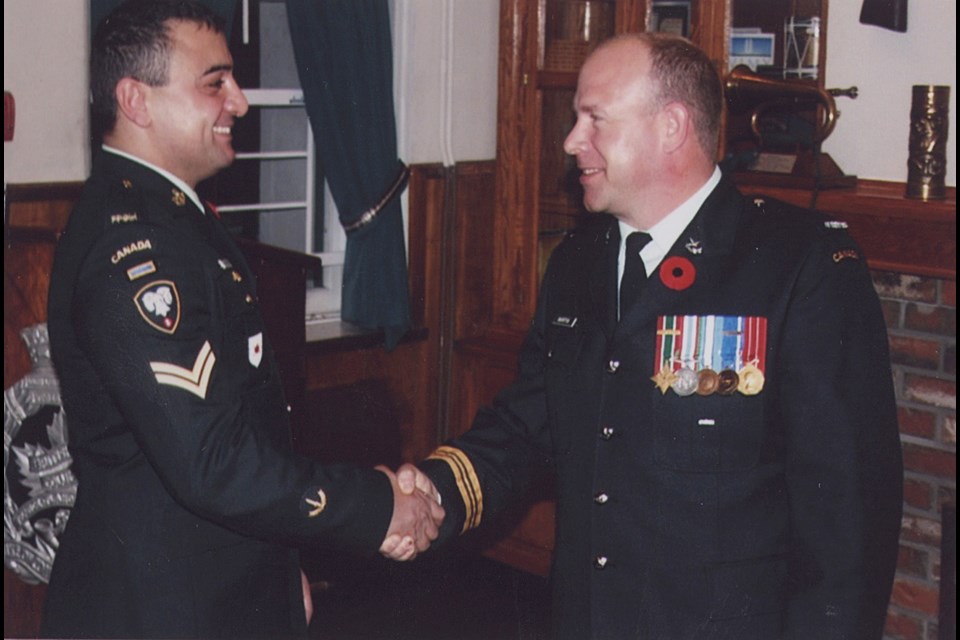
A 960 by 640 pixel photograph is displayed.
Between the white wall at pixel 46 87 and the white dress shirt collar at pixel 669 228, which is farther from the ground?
the white wall at pixel 46 87

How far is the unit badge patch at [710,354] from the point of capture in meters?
2.02

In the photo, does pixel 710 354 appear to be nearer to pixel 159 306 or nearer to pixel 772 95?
pixel 159 306

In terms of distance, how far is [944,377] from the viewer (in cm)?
327

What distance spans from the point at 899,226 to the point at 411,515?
1.67 meters

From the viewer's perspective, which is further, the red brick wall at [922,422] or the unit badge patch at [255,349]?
the red brick wall at [922,422]

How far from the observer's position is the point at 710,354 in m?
2.05

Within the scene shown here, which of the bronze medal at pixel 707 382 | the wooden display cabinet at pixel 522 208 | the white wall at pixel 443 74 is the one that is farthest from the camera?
the white wall at pixel 443 74

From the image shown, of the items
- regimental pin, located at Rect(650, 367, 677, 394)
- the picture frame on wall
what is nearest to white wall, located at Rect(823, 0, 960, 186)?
the picture frame on wall

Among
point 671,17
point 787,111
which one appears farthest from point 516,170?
point 787,111

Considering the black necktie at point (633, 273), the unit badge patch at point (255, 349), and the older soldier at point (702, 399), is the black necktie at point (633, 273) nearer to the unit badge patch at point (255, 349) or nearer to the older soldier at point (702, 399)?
the older soldier at point (702, 399)

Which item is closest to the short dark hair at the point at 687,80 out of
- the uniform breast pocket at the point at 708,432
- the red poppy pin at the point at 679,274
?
the red poppy pin at the point at 679,274

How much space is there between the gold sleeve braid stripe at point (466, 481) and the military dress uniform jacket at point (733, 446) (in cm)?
30

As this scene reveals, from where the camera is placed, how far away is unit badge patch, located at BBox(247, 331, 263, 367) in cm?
220

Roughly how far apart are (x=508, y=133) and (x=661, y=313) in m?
2.46
